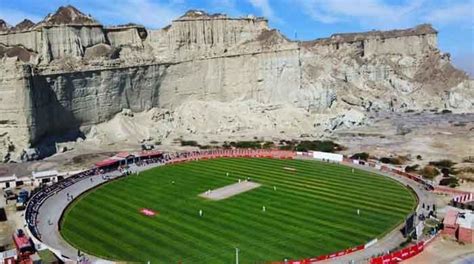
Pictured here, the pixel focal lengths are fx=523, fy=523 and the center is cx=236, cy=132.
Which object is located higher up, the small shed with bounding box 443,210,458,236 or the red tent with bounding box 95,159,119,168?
the red tent with bounding box 95,159,119,168

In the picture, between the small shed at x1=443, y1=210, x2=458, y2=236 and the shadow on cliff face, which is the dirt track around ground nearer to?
the small shed at x1=443, y1=210, x2=458, y2=236

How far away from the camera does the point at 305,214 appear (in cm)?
4947

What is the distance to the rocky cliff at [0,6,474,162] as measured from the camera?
8012cm

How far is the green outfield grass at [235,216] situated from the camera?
41.1 m

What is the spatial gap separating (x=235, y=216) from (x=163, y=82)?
57357 millimetres

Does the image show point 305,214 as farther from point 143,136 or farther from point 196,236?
point 143,136

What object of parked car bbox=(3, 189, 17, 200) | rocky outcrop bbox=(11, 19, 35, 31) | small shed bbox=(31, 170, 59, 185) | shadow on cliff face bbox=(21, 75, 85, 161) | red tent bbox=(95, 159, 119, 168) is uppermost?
rocky outcrop bbox=(11, 19, 35, 31)

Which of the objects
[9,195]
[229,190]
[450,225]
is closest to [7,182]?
[9,195]

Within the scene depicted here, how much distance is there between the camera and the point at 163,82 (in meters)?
102

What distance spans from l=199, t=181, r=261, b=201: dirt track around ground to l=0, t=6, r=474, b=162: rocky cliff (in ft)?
109

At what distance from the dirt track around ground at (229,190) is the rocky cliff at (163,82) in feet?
109

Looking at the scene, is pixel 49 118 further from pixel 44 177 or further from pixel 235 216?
pixel 235 216

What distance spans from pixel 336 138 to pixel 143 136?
115 ft

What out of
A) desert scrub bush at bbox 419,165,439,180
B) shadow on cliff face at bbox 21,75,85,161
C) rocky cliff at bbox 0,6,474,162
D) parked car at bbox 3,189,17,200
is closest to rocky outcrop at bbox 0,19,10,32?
rocky cliff at bbox 0,6,474,162
